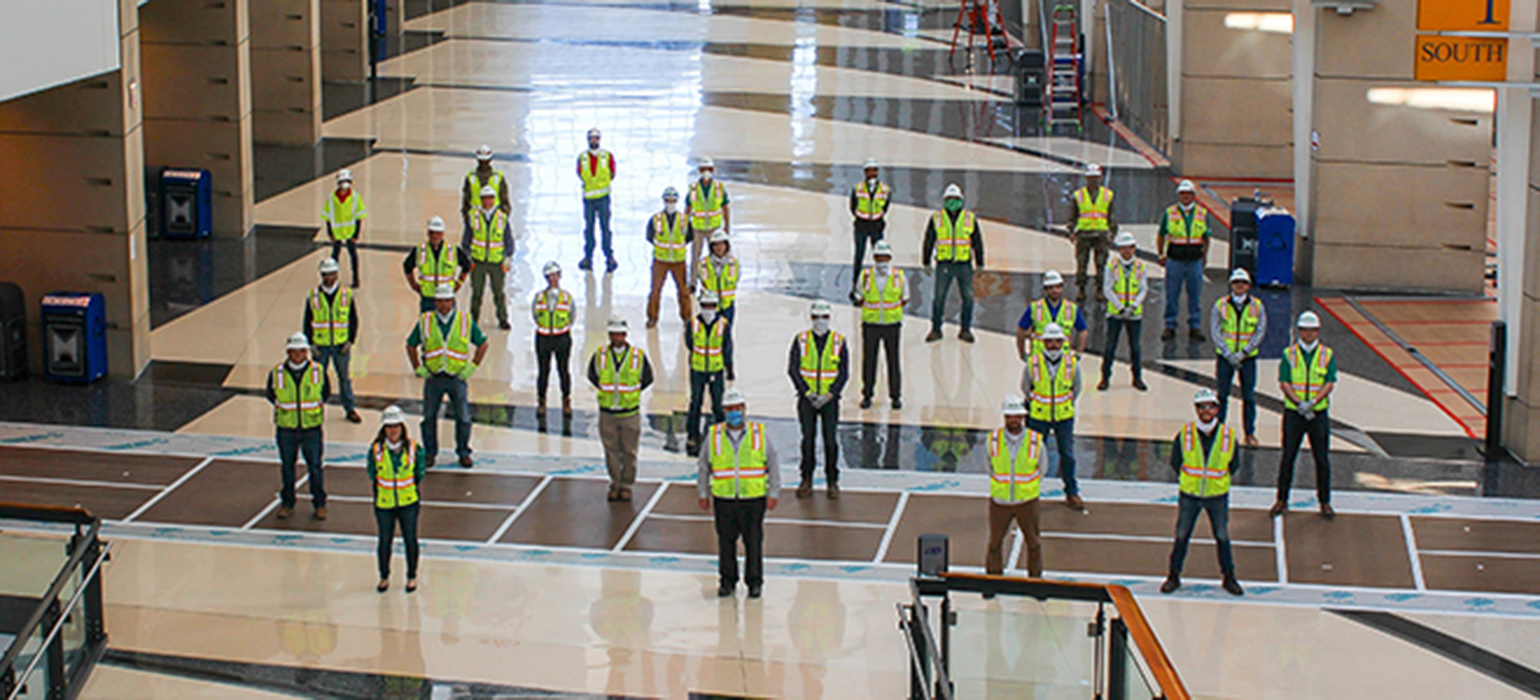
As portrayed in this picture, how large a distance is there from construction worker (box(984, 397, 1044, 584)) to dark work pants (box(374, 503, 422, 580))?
15.2ft

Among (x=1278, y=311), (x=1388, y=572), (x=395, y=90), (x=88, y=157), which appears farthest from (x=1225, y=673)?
(x=395, y=90)

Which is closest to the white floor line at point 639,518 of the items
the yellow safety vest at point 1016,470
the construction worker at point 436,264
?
the yellow safety vest at point 1016,470

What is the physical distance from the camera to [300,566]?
14.8 metres

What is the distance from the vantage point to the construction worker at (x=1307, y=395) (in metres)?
15.7

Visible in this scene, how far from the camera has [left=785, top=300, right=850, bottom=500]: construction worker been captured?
1612 cm

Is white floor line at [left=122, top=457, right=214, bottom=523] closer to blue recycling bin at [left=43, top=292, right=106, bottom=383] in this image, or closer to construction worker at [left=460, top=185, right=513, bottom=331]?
blue recycling bin at [left=43, top=292, right=106, bottom=383]

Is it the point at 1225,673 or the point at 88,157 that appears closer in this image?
the point at 1225,673

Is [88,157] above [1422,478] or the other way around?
above

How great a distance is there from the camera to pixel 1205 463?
548 inches

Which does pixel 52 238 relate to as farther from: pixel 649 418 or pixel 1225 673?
pixel 1225 673

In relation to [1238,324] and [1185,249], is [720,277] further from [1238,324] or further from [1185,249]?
[1185,249]

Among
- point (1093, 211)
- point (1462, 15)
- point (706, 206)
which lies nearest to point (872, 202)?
point (706, 206)

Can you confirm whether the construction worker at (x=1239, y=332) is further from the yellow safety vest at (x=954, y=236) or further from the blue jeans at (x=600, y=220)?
the blue jeans at (x=600, y=220)

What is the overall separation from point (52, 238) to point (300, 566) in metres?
7.23
